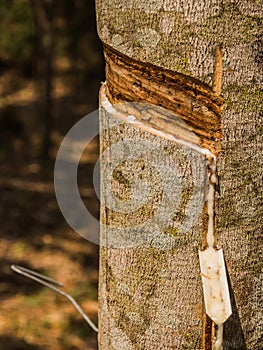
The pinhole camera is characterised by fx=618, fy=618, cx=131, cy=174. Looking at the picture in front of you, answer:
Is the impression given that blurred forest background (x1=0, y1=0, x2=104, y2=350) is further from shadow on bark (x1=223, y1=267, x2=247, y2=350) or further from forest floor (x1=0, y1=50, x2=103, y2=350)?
shadow on bark (x1=223, y1=267, x2=247, y2=350)

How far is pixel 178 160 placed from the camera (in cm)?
100

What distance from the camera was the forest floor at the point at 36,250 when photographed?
4.69 m

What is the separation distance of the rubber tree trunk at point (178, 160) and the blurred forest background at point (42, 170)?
3.59 m

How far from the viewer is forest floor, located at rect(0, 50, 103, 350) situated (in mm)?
4688

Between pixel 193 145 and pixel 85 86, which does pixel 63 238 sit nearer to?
pixel 193 145

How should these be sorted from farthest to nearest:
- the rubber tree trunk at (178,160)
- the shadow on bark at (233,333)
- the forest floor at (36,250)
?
the forest floor at (36,250)
the shadow on bark at (233,333)
the rubber tree trunk at (178,160)

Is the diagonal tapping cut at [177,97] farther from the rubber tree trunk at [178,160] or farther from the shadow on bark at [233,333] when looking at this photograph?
the shadow on bark at [233,333]

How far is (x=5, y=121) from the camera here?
389 inches

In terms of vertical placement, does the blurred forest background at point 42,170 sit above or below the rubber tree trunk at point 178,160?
below

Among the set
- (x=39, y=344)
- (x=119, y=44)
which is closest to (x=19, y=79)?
(x=39, y=344)

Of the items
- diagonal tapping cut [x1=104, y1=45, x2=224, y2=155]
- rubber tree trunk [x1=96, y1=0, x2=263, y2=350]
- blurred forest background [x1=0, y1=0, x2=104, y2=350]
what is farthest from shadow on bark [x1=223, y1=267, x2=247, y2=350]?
blurred forest background [x1=0, y1=0, x2=104, y2=350]

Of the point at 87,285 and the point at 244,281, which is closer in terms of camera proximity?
the point at 244,281

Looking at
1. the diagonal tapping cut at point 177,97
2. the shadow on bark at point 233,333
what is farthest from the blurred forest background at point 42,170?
the diagonal tapping cut at point 177,97

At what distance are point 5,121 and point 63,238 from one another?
403cm
